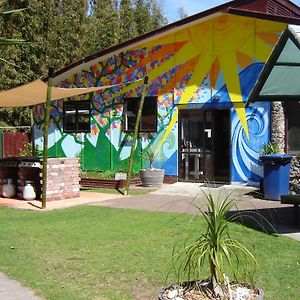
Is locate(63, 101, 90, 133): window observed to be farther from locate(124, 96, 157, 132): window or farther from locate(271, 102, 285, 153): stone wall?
locate(271, 102, 285, 153): stone wall

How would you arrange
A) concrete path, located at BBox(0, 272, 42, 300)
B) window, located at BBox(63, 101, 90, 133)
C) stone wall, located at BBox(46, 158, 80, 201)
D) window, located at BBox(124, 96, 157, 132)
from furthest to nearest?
window, located at BBox(63, 101, 90, 133) → window, located at BBox(124, 96, 157, 132) → stone wall, located at BBox(46, 158, 80, 201) → concrete path, located at BBox(0, 272, 42, 300)

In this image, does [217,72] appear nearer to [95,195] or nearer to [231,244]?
[95,195]

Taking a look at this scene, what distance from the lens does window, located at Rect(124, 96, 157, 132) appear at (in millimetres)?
17031

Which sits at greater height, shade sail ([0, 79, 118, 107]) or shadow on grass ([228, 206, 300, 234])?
shade sail ([0, 79, 118, 107])

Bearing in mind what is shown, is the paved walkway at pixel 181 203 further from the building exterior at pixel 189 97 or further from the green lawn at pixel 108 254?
the building exterior at pixel 189 97

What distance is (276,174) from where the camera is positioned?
1229 centimetres

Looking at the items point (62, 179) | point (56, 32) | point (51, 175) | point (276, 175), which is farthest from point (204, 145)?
point (56, 32)

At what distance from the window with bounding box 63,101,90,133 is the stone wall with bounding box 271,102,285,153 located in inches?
285

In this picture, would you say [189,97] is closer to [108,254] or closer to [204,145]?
[204,145]

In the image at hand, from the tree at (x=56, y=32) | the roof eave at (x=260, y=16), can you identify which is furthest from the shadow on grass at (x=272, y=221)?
the tree at (x=56, y=32)

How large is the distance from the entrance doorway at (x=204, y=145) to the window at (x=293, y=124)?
1883 mm

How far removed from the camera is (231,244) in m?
4.02

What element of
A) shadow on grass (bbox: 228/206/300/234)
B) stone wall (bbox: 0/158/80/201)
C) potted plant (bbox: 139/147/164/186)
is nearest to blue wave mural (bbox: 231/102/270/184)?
potted plant (bbox: 139/147/164/186)

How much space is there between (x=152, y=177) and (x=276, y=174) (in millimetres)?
4480
